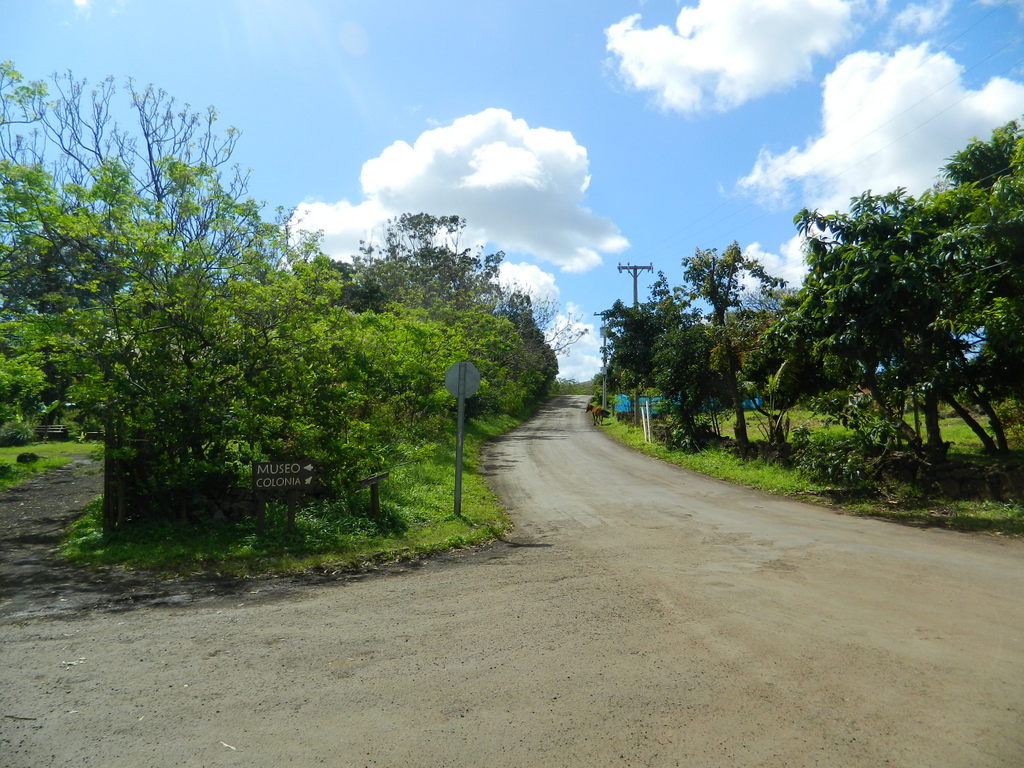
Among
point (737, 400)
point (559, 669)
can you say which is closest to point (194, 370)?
point (559, 669)

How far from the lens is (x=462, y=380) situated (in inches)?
454

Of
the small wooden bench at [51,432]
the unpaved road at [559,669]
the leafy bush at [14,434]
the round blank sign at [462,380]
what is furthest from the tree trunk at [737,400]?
the small wooden bench at [51,432]

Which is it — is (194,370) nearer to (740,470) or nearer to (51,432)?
(740,470)

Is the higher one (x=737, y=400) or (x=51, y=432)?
(x=737, y=400)

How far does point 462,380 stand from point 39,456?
16.7 meters

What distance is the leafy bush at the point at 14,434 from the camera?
26.2 meters

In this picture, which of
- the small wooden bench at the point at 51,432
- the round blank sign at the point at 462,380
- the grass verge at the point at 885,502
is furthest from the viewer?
the small wooden bench at the point at 51,432

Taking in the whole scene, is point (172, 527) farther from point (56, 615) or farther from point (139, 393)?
point (56, 615)

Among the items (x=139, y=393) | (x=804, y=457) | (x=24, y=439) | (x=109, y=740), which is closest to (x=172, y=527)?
(x=139, y=393)

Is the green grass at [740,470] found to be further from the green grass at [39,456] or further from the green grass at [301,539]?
the green grass at [39,456]

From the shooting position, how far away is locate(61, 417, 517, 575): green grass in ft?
27.8

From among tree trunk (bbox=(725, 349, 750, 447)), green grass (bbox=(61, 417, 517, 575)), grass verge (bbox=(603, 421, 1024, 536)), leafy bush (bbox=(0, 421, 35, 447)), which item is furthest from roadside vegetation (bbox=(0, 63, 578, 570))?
leafy bush (bbox=(0, 421, 35, 447))

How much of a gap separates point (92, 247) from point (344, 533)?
5.56 meters

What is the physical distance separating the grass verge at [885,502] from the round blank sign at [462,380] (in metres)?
7.41
